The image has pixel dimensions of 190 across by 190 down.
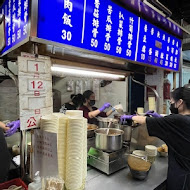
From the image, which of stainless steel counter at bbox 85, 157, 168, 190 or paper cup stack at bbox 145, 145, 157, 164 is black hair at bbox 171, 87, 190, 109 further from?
stainless steel counter at bbox 85, 157, 168, 190

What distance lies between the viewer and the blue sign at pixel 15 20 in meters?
1.39

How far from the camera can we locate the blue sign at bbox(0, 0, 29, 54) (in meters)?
1.39

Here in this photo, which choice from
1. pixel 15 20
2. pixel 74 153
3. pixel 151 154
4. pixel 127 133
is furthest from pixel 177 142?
pixel 15 20

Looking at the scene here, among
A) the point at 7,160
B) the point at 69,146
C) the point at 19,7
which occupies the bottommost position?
the point at 7,160

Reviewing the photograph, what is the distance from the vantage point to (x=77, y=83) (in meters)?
4.80

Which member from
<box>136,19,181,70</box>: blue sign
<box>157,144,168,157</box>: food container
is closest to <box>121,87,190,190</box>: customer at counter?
<box>157,144,168,157</box>: food container

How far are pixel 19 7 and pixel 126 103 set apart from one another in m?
3.12

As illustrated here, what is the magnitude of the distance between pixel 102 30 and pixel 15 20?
3.12 feet

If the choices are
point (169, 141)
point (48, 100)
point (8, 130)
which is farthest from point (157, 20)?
point (8, 130)

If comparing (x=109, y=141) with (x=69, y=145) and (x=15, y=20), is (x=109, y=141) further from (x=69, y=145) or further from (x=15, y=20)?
(x=15, y=20)

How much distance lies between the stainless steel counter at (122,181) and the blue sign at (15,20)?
1.54 m

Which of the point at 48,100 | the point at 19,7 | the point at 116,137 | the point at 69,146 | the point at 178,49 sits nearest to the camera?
the point at 69,146

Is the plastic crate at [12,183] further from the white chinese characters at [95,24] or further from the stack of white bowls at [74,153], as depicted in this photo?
the white chinese characters at [95,24]

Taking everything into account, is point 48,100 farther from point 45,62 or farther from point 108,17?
point 108,17
